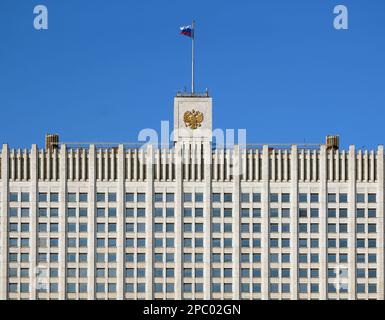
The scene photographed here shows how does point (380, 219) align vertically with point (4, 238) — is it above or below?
above

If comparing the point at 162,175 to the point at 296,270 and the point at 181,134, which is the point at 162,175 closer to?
the point at 181,134

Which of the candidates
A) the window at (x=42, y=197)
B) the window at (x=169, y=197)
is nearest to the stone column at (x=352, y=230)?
the window at (x=169, y=197)

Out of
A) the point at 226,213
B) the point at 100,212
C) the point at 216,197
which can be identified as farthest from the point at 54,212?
the point at 226,213

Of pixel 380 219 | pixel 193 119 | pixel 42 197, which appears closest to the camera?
pixel 380 219

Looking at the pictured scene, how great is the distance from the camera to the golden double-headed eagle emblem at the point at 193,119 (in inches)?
6914

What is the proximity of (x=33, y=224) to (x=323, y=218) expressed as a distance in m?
41.0

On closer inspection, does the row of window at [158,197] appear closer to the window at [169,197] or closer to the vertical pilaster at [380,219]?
the window at [169,197]

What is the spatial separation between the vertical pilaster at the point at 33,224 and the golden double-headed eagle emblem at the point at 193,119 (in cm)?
2255

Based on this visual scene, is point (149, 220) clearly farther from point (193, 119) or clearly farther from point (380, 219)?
point (380, 219)

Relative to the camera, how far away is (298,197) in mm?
170125

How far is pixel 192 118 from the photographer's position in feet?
577

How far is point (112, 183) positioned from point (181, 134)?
43.1ft
